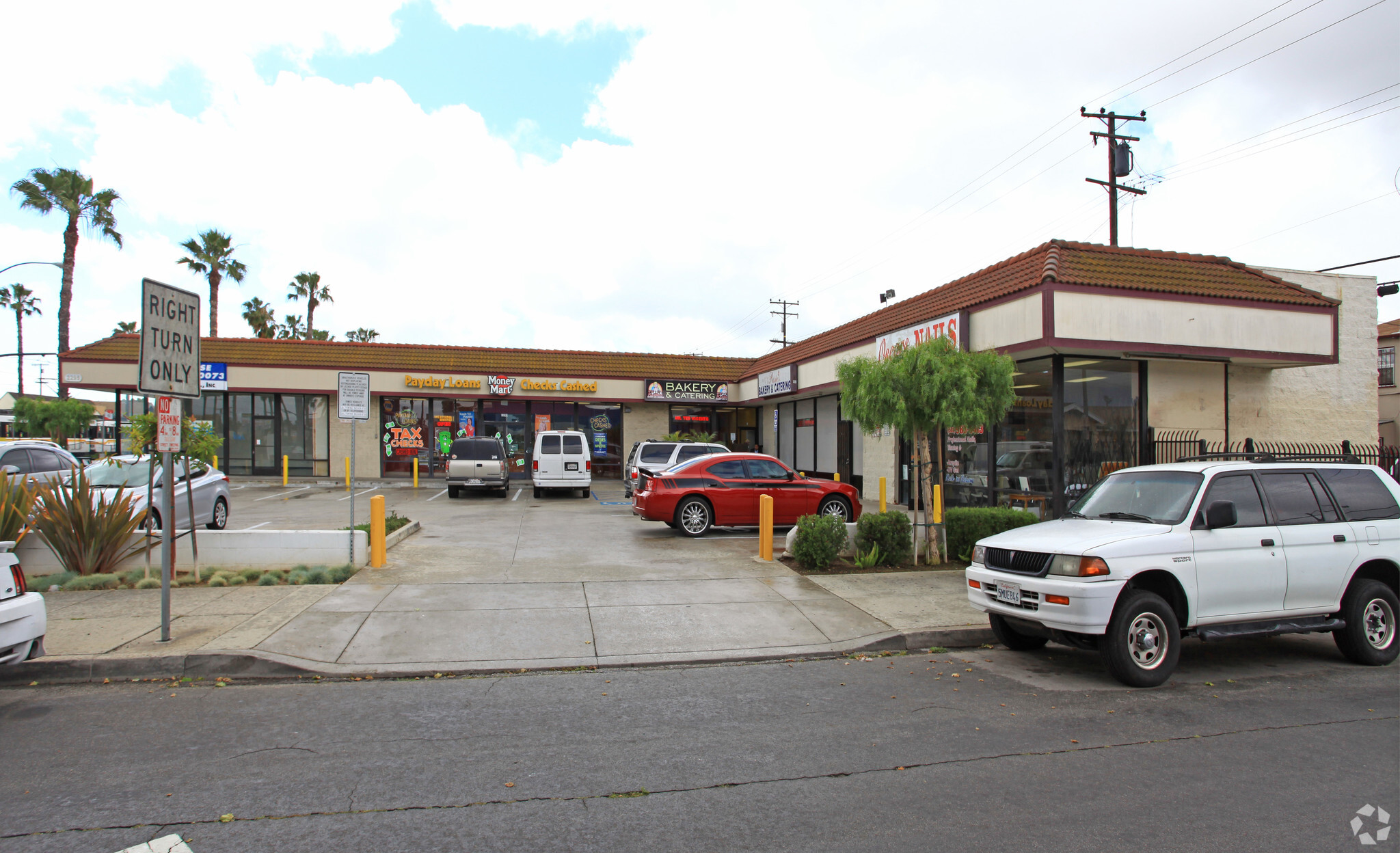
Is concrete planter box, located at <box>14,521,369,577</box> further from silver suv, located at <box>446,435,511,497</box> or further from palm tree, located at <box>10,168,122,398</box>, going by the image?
palm tree, located at <box>10,168,122,398</box>

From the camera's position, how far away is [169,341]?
23.7 feet

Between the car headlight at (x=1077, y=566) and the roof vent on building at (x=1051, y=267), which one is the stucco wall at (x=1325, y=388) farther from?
the car headlight at (x=1077, y=566)

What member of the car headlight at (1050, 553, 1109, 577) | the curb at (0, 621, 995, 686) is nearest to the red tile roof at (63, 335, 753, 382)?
the curb at (0, 621, 995, 686)

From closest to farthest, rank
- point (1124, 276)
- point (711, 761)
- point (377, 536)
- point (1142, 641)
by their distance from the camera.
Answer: point (711, 761) < point (1142, 641) < point (377, 536) < point (1124, 276)

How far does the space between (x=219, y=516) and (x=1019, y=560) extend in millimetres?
14231

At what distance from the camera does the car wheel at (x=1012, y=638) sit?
288 inches

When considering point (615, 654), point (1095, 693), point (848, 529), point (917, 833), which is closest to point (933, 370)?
point (848, 529)

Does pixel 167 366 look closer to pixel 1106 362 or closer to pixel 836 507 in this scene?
pixel 836 507

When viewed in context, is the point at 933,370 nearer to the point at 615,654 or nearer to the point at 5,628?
the point at 615,654

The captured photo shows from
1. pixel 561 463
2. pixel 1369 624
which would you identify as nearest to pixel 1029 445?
pixel 1369 624

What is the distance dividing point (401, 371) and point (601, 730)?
83.3 feet

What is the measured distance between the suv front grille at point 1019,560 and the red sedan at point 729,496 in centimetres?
700

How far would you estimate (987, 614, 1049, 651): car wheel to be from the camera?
7.32 metres

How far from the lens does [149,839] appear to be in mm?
3646
